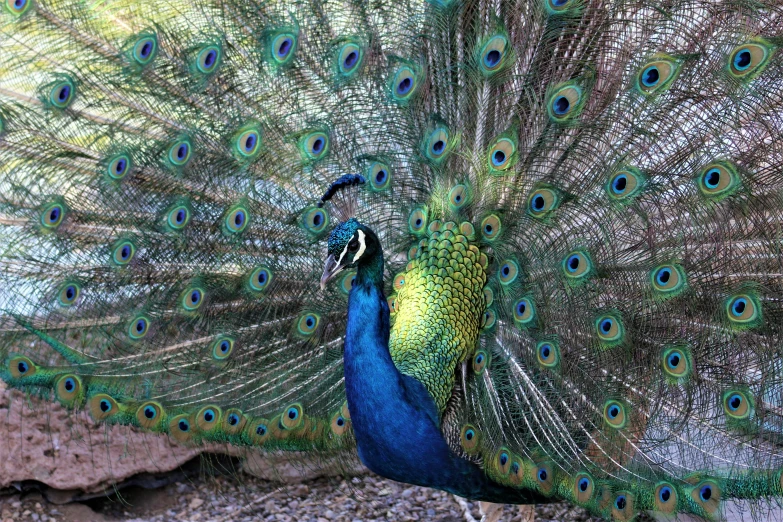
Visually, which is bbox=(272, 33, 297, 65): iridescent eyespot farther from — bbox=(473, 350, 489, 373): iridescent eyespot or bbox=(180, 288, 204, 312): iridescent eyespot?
bbox=(473, 350, 489, 373): iridescent eyespot

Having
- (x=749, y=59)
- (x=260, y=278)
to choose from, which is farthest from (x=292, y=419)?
(x=749, y=59)

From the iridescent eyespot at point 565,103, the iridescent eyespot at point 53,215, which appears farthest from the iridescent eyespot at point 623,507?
the iridescent eyespot at point 53,215

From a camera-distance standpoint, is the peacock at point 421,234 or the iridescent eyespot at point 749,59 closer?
the iridescent eyespot at point 749,59

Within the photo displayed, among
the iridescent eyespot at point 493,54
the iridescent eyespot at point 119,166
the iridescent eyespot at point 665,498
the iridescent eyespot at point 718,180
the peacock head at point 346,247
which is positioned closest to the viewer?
the peacock head at point 346,247

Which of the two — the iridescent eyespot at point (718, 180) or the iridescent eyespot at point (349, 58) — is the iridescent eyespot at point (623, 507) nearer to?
the iridescent eyespot at point (718, 180)

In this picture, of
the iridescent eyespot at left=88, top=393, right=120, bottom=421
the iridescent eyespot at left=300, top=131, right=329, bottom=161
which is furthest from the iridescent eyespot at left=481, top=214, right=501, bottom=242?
the iridescent eyespot at left=88, top=393, right=120, bottom=421

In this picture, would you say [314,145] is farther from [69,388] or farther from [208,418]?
[69,388]
